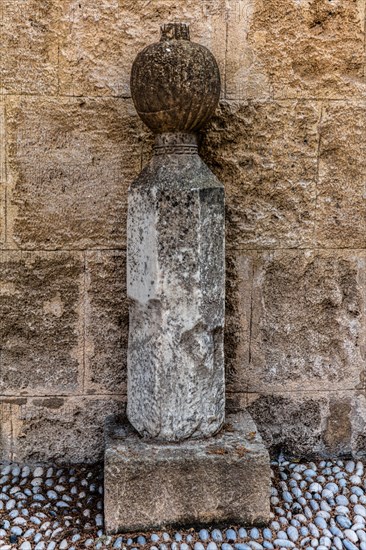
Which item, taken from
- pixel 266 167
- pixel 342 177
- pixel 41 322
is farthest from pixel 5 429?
pixel 342 177

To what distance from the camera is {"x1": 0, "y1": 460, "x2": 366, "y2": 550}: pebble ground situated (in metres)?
2.19

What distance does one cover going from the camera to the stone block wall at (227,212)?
2518 millimetres

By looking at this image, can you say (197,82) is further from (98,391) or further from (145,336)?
(98,391)

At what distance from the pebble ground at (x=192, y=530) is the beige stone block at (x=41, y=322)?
1.42 feet

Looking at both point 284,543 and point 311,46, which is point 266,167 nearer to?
point 311,46

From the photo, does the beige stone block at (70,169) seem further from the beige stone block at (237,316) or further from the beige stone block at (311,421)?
the beige stone block at (311,421)

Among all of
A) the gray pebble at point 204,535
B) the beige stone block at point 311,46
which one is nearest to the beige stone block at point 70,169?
the beige stone block at point 311,46

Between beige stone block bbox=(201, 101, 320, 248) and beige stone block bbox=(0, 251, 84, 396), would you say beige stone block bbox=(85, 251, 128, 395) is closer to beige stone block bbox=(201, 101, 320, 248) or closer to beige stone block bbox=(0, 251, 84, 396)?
beige stone block bbox=(0, 251, 84, 396)

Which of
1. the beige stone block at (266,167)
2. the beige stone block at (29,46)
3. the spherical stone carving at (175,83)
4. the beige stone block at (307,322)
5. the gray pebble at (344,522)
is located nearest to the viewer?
the spherical stone carving at (175,83)

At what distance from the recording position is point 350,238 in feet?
8.86

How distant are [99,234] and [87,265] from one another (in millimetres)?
156

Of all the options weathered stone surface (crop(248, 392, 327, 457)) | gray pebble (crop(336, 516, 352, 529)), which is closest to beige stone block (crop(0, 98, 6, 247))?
weathered stone surface (crop(248, 392, 327, 457))

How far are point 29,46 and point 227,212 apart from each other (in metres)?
1.16

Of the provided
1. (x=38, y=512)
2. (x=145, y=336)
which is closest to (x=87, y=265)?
(x=145, y=336)
